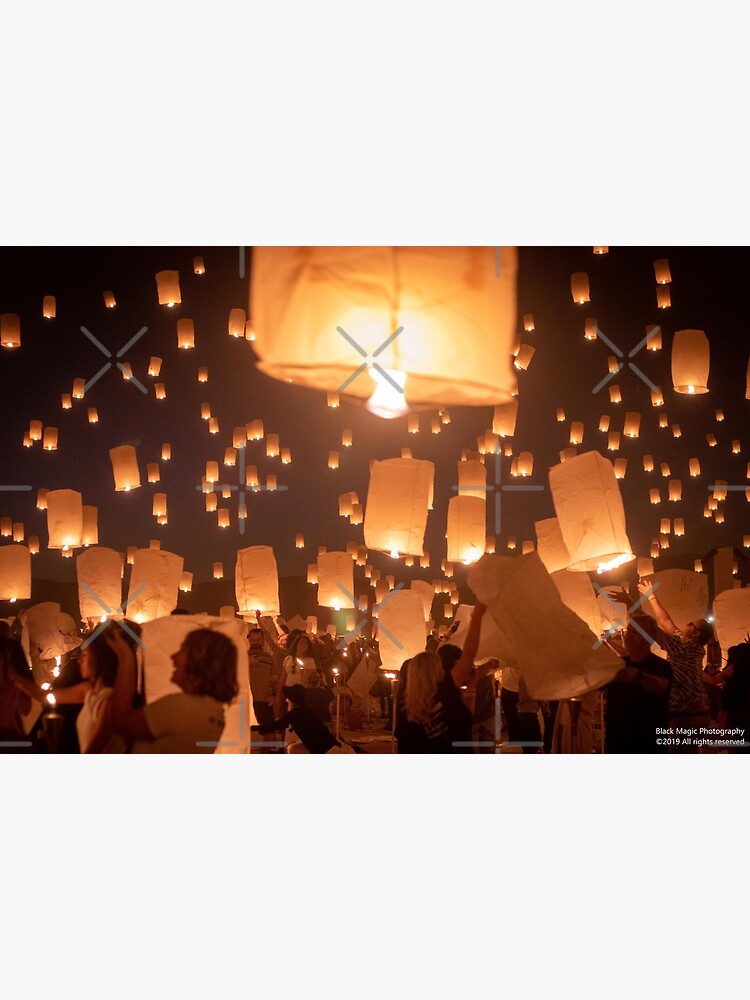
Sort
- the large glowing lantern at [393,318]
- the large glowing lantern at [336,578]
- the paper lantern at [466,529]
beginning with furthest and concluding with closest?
the large glowing lantern at [336,578], the paper lantern at [466,529], the large glowing lantern at [393,318]

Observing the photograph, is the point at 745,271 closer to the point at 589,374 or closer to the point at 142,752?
the point at 589,374

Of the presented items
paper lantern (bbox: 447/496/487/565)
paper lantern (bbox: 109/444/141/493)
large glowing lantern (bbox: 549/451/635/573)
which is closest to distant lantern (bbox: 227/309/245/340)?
paper lantern (bbox: 109/444/141/493)

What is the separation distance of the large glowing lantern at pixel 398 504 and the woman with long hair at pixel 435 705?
1679mm

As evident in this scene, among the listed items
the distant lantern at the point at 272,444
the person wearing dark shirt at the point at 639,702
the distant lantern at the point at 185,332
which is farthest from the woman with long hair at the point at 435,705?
the distant lantern at the point at 272,444

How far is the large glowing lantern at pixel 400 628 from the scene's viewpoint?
6312 mm

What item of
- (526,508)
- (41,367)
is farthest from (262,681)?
(526,508)

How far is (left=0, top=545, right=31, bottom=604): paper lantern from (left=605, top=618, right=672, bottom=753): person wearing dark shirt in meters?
4.18

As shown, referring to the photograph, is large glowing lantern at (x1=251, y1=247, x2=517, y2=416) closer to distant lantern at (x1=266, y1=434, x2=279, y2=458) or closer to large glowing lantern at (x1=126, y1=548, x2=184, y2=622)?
large glowing lantern at (x1=126, y1=548, x2=184, y2=622)

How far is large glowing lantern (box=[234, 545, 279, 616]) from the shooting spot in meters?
6.98

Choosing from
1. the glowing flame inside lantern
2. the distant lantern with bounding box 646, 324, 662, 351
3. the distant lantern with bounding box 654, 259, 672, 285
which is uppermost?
the distant lantern with bounding box 654, 259, 672, 285

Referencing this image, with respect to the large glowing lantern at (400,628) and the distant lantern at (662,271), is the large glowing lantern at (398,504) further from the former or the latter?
the distant lantern at (662,271)

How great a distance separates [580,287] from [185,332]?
2469mm
